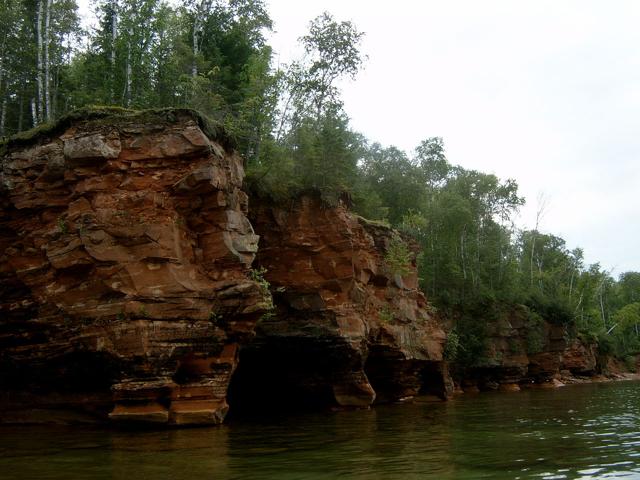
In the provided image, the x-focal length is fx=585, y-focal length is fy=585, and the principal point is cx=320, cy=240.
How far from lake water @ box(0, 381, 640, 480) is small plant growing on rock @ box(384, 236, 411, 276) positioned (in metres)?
12.1

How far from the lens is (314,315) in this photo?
2339 cm

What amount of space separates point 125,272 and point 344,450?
8390 millimetres

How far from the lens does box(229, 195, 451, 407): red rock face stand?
913 inches

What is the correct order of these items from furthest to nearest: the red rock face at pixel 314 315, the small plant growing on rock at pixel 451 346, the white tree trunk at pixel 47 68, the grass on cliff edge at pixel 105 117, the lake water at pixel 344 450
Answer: the small plant growing on rock at pixel 451 346, the red rock face at pixel 314 315, the white tree trunk at pixel 47 68, the grass on cliff edge at pixel 105 117, the lake water at pixel 344 450

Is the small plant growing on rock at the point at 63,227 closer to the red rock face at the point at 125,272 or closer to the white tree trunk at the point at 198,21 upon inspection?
the red rock face at the point at 125,272

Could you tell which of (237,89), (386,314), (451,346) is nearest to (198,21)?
(237,89)

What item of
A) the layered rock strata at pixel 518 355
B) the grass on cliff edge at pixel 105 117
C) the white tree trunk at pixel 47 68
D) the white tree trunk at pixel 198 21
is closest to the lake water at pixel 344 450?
the grass on cliff edge at pixel 105 117

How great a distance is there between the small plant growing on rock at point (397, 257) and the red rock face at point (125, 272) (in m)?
11.9

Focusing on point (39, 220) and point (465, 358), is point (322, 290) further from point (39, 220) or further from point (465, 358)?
point (465, 358)

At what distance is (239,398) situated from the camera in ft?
87.9

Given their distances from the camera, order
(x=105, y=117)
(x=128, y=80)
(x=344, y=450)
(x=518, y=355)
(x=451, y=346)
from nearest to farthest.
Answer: (x=344, y=450) < (x=105, y=117) < (x=128, y=80) < (x=451, y=346) < (x=518, y=355)

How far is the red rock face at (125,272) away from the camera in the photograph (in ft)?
51.7

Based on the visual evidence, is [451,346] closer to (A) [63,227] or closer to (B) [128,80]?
(B) [128,80]

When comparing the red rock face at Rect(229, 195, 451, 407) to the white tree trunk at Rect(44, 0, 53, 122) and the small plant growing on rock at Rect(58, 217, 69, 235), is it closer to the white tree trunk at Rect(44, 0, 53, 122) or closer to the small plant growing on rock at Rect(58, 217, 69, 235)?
the small plant growing on rock at Rect(58, 217, 69, 235)
